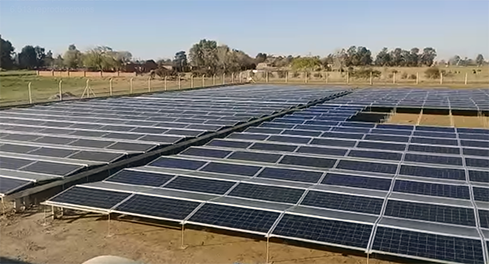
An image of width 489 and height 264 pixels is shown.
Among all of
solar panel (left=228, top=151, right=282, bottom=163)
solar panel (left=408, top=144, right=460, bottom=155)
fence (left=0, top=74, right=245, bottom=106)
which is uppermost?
fence (left=0, top=74, right=245, bottom=106)

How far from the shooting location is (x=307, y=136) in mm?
16219

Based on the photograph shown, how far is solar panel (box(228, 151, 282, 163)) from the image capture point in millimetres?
12641

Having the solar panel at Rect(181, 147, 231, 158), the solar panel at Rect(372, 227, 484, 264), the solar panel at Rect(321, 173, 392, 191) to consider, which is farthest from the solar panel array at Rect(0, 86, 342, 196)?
the solar panel at Rect(372, 227, 484, 264)

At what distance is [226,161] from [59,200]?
14.8ft

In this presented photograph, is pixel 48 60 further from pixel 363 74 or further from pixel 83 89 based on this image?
pixel 363 74

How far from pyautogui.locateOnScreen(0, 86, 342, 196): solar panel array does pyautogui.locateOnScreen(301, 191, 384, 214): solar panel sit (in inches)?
254

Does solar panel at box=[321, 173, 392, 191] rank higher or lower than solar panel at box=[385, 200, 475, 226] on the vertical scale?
higher

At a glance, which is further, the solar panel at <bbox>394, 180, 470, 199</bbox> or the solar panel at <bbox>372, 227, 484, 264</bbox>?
the solar panel at <bbox>394, 180, 470, 199</bbox>

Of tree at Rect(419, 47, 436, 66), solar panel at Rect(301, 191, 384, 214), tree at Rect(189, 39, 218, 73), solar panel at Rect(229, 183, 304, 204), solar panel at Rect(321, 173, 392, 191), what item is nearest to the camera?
solar panel at Rect(301, 191, 384, 214)

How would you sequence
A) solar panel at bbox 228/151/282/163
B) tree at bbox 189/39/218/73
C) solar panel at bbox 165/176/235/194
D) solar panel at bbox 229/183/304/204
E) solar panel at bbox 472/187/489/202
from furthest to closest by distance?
tree at bbox 189/39/218/73, solar panel at bbox 228/151/282/163, solar panel at bbox 165/176/235/194, solar panel at bbox 229/183/304/204, solar panel at bbox 472/187/489/202

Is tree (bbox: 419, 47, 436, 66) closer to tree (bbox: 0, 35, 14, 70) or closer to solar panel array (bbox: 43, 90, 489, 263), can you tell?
tree (bbox: 0, 35, 14, 70)

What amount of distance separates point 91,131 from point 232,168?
320 inches

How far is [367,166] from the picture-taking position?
1187 cm

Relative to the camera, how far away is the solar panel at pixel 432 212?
26.7 feet
